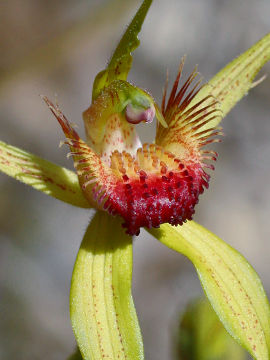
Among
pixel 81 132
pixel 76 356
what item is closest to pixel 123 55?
pixel 76 356

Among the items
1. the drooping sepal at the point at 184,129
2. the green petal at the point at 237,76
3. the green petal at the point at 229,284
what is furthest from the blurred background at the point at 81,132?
the drooping sepal at the point at 184,129

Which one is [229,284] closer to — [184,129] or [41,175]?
[184,129]

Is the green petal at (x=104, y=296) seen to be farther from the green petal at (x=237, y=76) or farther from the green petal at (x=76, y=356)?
the green petal at (x=237, y=76)

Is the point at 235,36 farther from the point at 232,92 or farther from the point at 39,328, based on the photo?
the point at 232,92

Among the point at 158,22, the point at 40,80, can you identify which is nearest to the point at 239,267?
the point at 40,80

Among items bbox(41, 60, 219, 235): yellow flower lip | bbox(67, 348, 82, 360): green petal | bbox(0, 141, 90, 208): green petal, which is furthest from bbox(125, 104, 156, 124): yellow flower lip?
bbox(67, 348, 82, 360): green petal
